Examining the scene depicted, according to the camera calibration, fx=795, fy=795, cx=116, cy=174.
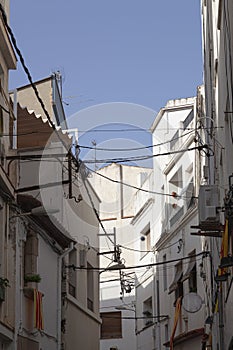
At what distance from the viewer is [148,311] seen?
3619 cm

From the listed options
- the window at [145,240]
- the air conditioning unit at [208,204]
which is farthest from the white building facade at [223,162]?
the window at [145,240]

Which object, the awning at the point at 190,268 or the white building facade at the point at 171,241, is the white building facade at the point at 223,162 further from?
the awning at the point at 190,268

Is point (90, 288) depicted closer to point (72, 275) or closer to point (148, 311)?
point (72, 275)

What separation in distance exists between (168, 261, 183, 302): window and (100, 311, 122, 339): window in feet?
35.6

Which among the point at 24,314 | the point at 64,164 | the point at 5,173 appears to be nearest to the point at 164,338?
the point at 64,164

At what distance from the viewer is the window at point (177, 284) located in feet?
97.6

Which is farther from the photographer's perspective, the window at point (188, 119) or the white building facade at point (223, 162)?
the window at point (188, 119)

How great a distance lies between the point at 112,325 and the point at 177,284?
1234 centimetres

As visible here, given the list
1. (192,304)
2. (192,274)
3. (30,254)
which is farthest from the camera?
(192,274)

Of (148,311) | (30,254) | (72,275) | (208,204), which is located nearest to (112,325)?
(148,311)

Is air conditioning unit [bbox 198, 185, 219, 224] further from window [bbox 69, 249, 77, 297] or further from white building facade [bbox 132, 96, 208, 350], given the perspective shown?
window [bbox 69, 249, 77, 297]

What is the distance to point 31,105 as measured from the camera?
27.7 meters

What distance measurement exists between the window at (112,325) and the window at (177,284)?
1084cm

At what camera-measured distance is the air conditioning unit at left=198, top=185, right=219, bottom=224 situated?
13438mm
